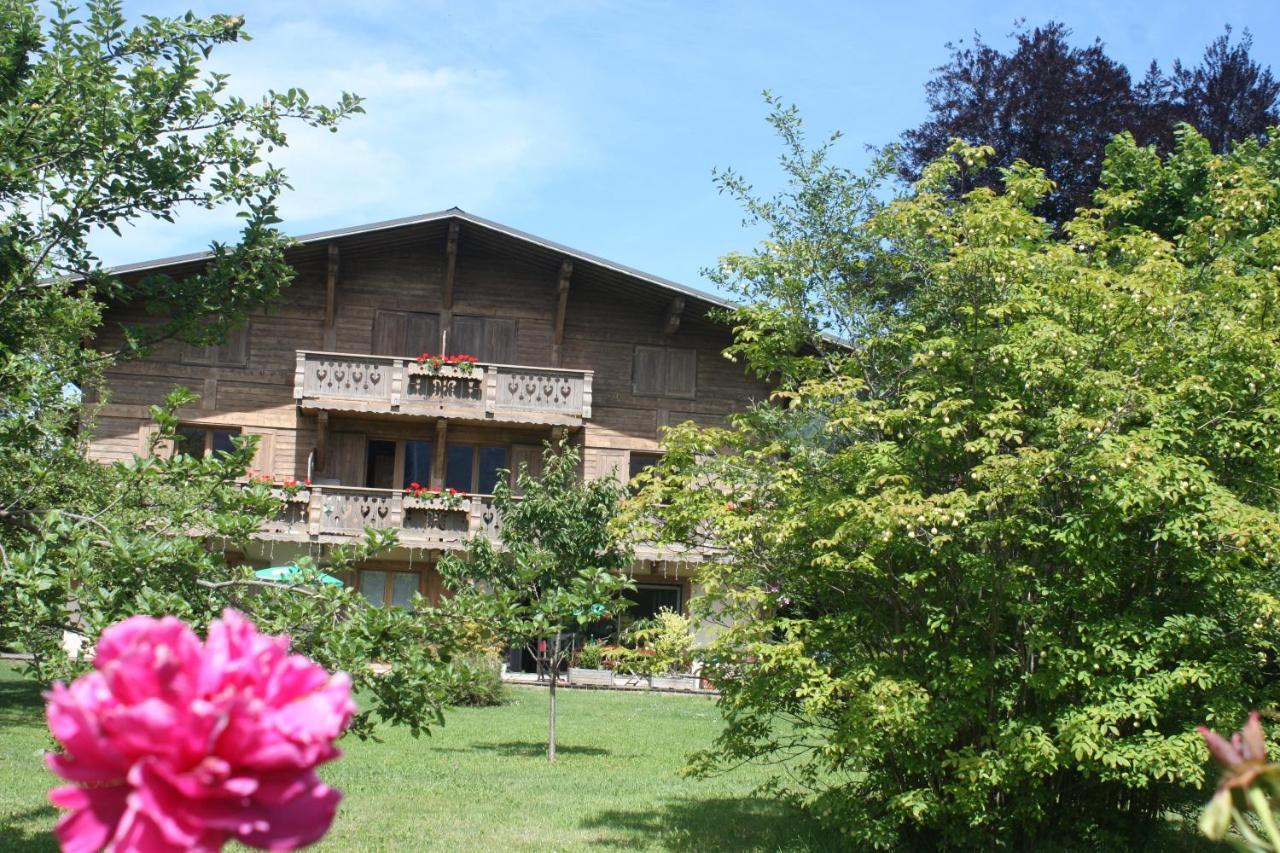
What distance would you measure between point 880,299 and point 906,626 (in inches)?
120

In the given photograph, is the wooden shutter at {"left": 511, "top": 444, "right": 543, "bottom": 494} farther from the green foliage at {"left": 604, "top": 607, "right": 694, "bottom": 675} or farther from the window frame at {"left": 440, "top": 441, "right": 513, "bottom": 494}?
the green foliage at {"left": 604, "top": 607, "right": 694, "bottom": 675}

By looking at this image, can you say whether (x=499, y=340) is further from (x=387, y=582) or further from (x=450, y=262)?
(x=387, y=582)

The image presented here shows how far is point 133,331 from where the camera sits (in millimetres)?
6785

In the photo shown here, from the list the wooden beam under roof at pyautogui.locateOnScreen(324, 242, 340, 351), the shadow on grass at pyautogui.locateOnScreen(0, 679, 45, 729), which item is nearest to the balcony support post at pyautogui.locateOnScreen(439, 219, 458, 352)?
the wooden beam under roof at pyautogui.locateOnScreen(324, 242, 340, 351)

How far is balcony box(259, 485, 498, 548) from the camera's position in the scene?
27.8m

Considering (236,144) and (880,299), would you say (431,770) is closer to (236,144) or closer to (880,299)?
(880,299)

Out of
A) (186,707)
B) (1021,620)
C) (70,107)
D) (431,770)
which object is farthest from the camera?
(431,770)

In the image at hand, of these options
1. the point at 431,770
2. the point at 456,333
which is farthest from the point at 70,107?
the point at 456,333

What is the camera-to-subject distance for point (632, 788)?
14.0 meters

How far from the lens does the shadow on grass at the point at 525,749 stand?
1692cm

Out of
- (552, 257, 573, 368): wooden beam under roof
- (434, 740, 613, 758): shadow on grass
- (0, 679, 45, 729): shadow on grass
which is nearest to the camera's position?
(434, 740, 613, 758): shadow on grass

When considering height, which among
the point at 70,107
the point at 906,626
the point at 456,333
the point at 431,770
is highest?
the point at 456,333

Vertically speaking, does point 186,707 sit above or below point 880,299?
below

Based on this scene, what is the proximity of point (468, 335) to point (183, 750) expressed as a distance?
2882 centimetres
